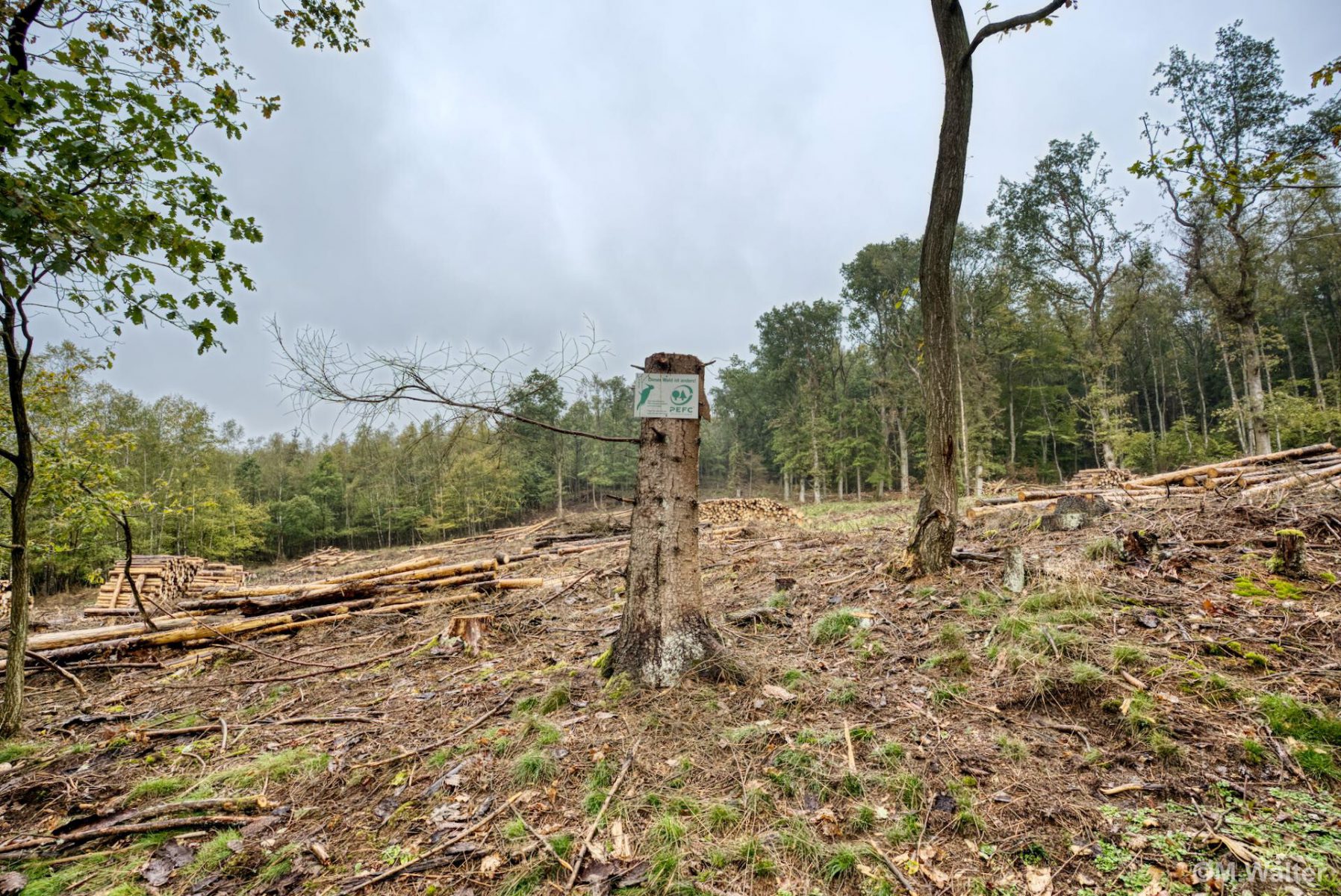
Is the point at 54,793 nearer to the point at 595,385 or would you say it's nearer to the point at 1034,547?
the point at 595,385

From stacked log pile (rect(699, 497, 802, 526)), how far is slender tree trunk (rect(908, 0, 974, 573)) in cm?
1085

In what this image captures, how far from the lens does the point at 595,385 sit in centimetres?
399

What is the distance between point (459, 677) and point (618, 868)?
9.07 feet

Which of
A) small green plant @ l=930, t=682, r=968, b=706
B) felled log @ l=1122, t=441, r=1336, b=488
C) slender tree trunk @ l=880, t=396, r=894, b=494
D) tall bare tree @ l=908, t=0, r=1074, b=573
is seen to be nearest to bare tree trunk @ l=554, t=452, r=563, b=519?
slender tree trunk @ l=880, t=396, r=894, b=494

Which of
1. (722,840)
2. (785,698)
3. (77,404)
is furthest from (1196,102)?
(77,404)

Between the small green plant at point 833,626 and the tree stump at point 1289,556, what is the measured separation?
3.12 metres

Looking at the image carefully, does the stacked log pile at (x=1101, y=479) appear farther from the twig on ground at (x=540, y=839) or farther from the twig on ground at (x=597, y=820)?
the twig on ground at (x=540, y=839)

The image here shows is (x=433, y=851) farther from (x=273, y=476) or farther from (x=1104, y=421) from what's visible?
(x=273, y=476)

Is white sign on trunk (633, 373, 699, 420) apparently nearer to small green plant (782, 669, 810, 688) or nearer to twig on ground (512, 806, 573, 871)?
Answer: small green plant (782, 669, 810, 688)

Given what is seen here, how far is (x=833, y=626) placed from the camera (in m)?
4.25

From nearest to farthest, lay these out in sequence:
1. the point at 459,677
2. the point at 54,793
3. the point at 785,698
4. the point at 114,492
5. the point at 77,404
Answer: the point at 54,793, the point at 785,698, the point at 459,677, the point at 114,492, the point at 77,404

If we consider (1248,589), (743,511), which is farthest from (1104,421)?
(1248,589)

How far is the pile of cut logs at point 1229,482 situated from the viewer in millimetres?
6346

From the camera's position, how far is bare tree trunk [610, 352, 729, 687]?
3.54 m
